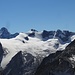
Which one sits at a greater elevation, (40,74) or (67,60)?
(67,60)

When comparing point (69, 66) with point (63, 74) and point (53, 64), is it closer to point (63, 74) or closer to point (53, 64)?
point (63, 74)

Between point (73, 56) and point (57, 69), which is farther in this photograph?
point (73, 56)

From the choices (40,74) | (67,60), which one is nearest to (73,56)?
(67,60)

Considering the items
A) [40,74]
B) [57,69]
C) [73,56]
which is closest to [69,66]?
[57,69]

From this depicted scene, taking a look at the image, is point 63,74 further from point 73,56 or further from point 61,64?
point 73,56

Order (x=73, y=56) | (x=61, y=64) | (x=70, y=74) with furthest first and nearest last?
1. (x=73, y=56)
2. (x=61, y=64)
3. (x=70, y=74)

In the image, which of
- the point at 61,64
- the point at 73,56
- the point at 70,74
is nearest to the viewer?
the point at 70,74

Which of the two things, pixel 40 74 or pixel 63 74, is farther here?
pixel 40 74

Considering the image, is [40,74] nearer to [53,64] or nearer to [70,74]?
[53,64]
